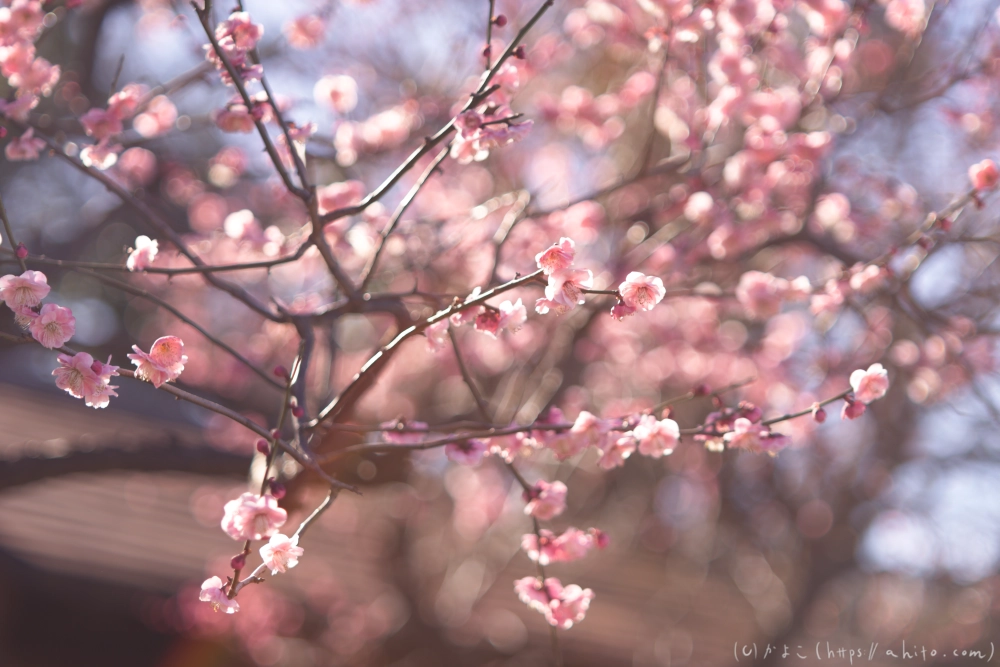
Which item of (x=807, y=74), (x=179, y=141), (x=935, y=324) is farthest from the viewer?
(x=179, y=141)

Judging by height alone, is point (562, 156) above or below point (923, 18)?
above

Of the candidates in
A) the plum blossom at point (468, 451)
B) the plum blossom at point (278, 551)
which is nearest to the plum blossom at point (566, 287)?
the plum blossom at point (468, 451)

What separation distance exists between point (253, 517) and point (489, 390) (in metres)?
3.33

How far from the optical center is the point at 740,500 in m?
6.69

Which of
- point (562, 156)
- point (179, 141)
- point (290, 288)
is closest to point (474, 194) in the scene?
point (562, 156)

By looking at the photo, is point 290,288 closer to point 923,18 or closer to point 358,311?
point 358,311

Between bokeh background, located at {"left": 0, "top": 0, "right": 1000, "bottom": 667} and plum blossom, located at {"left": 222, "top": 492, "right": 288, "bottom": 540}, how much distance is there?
2.67 ft

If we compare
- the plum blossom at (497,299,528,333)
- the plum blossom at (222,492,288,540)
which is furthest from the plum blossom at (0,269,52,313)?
the plum blossom at (497,299,528,333)

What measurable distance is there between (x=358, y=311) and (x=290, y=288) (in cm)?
382

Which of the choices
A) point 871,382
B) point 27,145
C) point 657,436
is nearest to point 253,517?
point 657,436

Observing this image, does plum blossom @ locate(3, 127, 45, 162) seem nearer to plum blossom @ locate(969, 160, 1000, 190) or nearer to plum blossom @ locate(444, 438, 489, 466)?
plum blossom @ locate(444, 438, 489, 466)

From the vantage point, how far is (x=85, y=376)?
1.46m

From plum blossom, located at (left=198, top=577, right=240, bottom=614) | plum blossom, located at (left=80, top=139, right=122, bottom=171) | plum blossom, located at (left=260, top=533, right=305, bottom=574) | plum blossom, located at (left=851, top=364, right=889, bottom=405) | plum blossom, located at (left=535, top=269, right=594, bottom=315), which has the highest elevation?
plum blossom, located at (left=80, top=139, right=122, bottom=171)

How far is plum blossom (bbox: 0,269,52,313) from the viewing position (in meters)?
1.42
